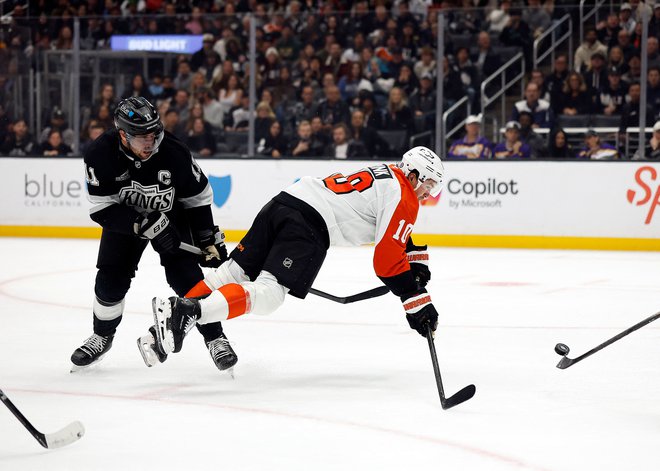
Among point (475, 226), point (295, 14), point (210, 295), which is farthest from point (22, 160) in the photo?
point (210, 295)

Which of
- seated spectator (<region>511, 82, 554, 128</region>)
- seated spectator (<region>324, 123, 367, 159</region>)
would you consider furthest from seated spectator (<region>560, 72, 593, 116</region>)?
seated spectator (<region>324, 123, 367, 159</region>)

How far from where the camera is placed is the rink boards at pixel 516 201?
956 cm

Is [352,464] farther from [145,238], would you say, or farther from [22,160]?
[22,160]

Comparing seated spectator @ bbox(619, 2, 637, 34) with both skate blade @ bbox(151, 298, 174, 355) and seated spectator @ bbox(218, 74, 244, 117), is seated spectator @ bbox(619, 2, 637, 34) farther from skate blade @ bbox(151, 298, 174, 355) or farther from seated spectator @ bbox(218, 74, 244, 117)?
skate blade @ bbox(151, 298, 174, 355)

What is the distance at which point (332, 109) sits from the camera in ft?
34.0

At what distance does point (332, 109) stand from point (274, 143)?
2.17 ft

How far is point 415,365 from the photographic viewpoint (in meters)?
4.47

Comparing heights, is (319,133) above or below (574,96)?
below

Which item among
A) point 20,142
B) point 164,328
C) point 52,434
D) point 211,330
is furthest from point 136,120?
point 20,142

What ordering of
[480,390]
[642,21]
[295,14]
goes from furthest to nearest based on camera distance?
[295,14]
[642,21]
[480,390]

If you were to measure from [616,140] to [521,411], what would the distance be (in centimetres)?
653

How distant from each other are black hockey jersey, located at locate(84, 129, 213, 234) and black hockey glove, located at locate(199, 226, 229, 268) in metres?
0.21

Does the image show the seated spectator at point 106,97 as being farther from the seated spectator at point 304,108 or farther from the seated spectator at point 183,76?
the seated spectator at point 304,108

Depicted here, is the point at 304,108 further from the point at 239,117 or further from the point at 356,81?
the point at 239,117
